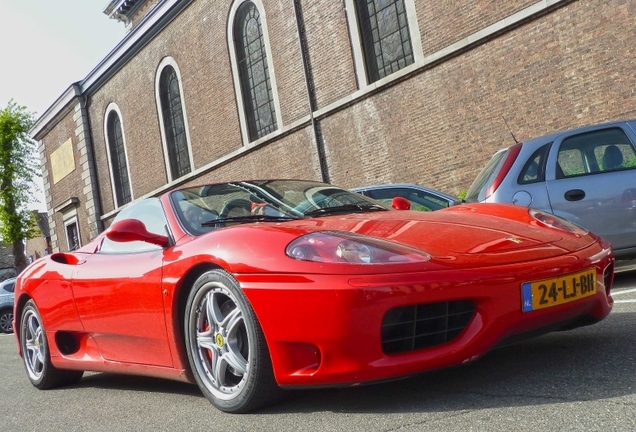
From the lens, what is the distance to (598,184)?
7000 millimetres

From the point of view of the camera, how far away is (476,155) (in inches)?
600

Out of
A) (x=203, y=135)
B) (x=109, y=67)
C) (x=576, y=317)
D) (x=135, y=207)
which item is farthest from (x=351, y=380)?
(x=109, y=67)

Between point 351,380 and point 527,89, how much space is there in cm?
1186

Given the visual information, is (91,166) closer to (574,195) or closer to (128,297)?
(574,195)

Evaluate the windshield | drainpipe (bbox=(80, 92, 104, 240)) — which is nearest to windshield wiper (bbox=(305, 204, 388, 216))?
the windshield

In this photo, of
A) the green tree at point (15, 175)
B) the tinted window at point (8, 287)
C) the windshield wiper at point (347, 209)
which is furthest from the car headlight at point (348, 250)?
the green tree at point (15, 175)

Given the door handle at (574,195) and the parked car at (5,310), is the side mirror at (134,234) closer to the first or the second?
the door handle at (574,195)

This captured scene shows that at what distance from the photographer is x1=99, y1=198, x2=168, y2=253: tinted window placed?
4328 mm

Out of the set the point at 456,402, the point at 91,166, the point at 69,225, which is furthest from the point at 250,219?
the point at 69,225

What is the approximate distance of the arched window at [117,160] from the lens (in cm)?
3256

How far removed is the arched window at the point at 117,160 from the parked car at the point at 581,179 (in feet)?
88.2

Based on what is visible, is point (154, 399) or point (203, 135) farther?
point (203, 135)

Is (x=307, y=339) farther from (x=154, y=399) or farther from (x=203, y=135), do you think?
(x=203, y=135)

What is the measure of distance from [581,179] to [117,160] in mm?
28114
